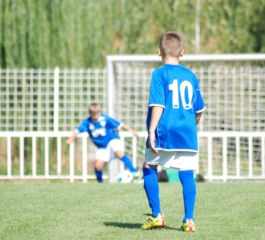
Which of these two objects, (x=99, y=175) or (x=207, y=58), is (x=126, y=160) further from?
(x=207, y=58)

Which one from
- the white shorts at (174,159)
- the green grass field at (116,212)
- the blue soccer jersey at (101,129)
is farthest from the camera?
the blue soccer jersey at (101,129)

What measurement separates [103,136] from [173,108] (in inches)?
306

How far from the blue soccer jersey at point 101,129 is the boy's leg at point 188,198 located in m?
7.37

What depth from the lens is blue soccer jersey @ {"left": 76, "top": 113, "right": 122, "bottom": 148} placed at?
1403 cm

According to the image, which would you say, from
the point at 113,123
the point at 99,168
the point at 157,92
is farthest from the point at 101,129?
the point at 157,92

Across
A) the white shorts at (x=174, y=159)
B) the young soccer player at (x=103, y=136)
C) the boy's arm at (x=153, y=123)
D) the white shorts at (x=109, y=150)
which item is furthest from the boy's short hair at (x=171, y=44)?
the white shorts at (x=109, y=150)

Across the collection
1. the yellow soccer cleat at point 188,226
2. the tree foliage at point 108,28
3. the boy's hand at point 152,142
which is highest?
the tree foliage at point 108,28

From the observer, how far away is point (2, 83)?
647 inches

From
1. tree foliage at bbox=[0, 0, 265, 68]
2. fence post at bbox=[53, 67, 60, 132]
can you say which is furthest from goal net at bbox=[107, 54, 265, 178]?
tree foliage at bbox=[0, 0, 265, 68]

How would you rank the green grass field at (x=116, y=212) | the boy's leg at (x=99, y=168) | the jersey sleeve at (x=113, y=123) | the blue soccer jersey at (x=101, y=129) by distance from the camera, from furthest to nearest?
the boy's leg at (x=99, y=168)
the blue soccer jersey at (x=101, y=129)
the jersey sleeve at (x=113, y=123)
the green grass field at (x=116, y=212)

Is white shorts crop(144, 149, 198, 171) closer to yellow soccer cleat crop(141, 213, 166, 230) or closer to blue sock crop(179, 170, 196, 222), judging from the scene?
blue sock crop(179, 170, 196, 222)

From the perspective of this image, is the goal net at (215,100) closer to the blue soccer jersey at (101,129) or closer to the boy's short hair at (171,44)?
the blue soccer jersey at (101,129)

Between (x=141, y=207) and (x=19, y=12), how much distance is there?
10.2 metres

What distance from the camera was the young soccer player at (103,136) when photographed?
14.0 meters
